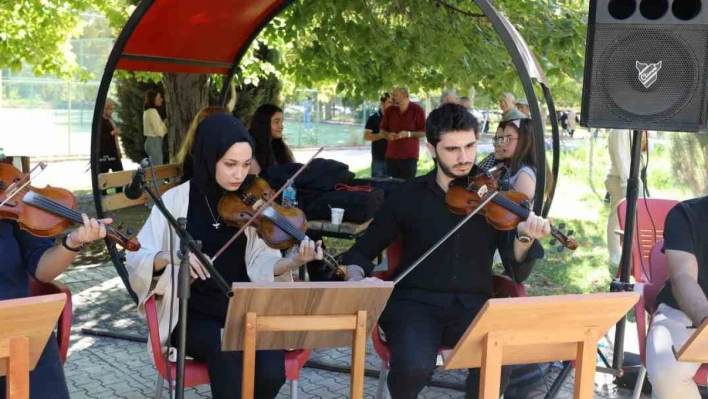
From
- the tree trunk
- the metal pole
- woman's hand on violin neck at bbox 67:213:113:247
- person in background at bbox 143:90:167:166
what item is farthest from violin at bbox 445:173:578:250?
person in background at bbox 143:90:167:166

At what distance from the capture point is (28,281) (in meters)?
2.83

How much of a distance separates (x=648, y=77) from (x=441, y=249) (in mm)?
1145

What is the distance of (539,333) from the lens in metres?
2.22

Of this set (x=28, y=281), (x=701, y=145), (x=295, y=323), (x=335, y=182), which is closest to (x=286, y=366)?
(x=295, y=323)

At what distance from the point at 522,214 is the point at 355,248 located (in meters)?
0.72

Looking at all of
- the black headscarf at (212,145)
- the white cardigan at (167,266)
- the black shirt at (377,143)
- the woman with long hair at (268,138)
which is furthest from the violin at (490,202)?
the black shirt at (377,143)

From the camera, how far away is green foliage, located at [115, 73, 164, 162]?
1300cm

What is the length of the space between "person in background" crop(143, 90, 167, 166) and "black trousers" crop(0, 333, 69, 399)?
8.06 meters

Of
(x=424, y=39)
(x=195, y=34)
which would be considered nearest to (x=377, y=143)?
(x=424, y=39)

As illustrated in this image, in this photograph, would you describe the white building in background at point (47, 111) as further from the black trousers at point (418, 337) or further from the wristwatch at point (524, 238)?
the wristwatch at point (524, 238)

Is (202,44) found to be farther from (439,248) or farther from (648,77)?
(648,77)

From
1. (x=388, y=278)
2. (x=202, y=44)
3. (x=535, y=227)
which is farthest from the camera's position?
(x=202, y=44)

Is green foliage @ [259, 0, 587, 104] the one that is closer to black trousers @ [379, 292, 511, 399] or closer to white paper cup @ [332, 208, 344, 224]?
white paper cup @ [332, 208, 344, 224]

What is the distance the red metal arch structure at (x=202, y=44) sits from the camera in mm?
3477
